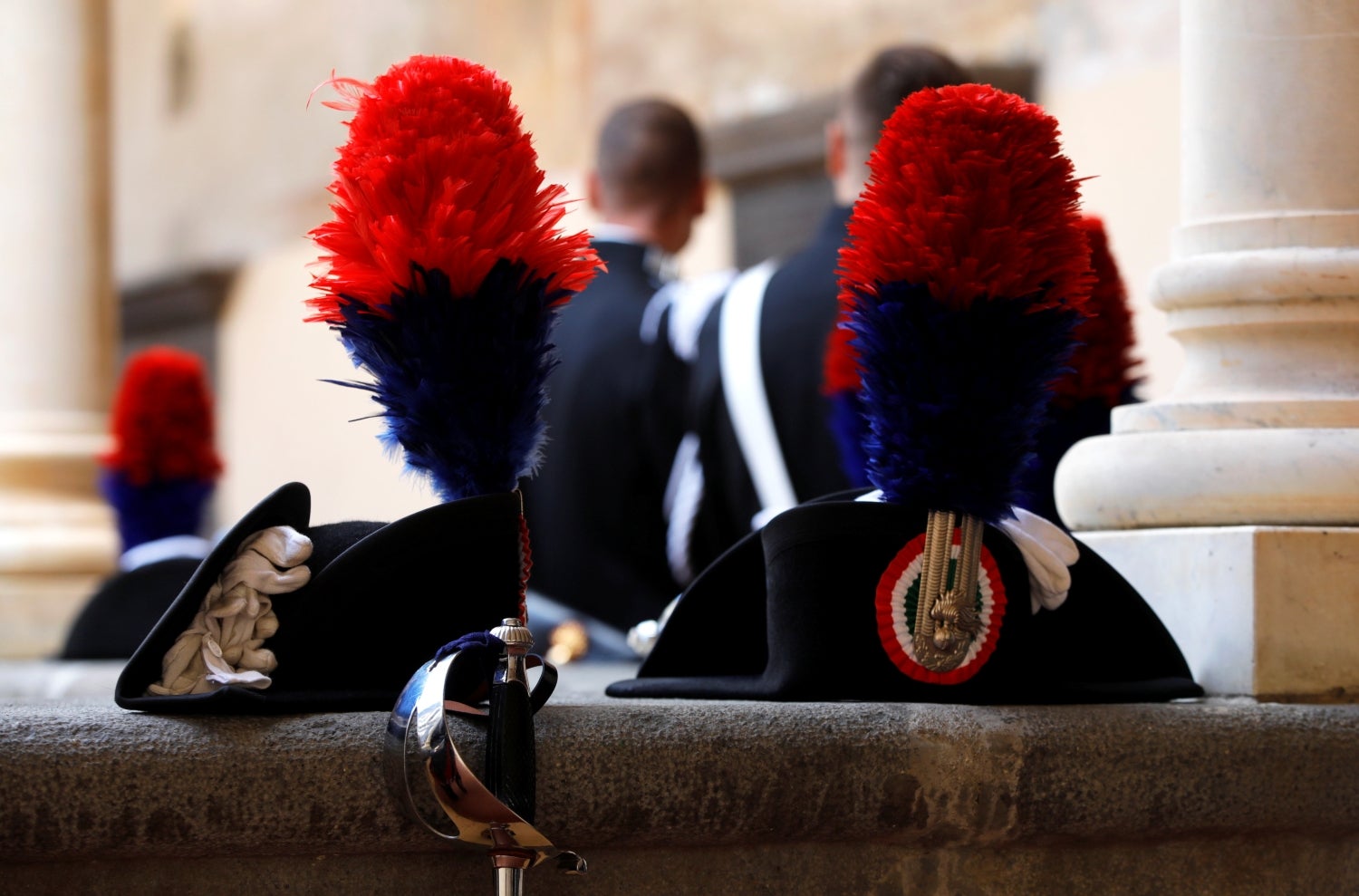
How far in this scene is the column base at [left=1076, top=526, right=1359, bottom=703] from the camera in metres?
2.27

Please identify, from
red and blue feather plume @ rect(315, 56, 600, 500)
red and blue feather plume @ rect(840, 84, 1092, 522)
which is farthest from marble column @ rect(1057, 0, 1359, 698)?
red and blue feather plume @ rect(315, 56, 600, 500)

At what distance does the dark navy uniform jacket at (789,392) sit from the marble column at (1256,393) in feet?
3.26

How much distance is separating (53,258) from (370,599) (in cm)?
420

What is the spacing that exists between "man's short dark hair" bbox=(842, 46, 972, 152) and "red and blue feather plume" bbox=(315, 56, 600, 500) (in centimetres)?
173

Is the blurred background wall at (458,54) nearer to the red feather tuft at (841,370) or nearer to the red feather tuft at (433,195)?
the red feather tuft at (841,370)

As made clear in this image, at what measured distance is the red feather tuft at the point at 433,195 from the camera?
1.83m

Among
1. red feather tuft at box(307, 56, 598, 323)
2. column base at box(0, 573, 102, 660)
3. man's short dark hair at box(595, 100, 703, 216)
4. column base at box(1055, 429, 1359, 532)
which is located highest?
man's short dark hair at box(595, 100, 703, 216)

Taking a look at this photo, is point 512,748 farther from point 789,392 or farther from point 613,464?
point 613,464

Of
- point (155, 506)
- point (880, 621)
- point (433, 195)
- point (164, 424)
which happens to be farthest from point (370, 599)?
point (155, 506)

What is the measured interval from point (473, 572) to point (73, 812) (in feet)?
1.40

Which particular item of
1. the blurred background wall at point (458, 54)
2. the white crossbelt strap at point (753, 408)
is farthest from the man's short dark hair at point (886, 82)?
the blurred background wall at point (458, 54)

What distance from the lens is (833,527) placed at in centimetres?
203

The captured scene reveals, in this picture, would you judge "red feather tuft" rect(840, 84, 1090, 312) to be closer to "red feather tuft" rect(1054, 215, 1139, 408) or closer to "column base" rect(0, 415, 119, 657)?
"red feather tuft" rect(1054, 215, 1139, 408)

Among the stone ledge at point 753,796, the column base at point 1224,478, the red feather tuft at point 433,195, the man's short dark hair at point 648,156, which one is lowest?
the stone ledge at point 753,796
